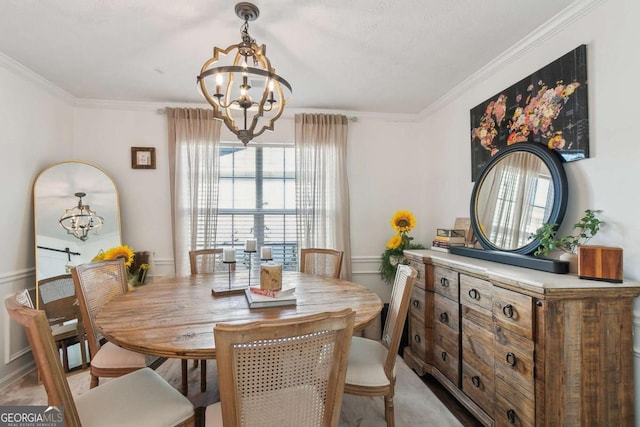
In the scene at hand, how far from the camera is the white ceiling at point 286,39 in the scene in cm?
183

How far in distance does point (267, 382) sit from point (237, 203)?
281 cm

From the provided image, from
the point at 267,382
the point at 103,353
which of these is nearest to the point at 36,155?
the point at 103,353

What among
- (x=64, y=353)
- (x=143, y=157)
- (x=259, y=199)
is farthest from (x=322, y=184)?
(x=64, y=353)

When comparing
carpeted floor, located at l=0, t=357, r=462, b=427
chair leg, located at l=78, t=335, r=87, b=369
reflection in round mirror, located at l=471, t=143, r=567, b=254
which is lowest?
carpeted floor, located at l=0, t=357, r=462, b=427

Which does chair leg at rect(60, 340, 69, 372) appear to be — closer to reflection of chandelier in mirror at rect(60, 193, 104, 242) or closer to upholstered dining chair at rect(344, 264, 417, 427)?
reflection of chandelier in mirror at rect(60, 193, 104, 242)

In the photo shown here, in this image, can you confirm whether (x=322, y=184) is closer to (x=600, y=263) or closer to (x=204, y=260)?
(x=204, y=260)

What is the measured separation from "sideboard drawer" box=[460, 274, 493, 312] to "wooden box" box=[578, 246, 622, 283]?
0.47m

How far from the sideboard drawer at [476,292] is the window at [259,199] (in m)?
1.96

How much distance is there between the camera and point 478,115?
8.95 feet

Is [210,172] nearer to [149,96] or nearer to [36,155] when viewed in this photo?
[149,96]

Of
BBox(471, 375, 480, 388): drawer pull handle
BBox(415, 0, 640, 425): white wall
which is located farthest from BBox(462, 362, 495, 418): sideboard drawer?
BBox(415, 0, 640, 425): white wall

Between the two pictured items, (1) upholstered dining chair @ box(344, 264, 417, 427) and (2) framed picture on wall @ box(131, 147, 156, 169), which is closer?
(1) upholstered dining chair @ box(344, 264, 417, 427)

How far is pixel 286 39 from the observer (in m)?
2.16

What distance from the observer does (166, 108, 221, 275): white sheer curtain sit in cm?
332
